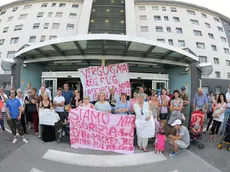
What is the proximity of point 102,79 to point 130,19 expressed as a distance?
22757 millimetres

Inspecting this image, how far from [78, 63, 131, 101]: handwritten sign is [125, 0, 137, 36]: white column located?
19.2m

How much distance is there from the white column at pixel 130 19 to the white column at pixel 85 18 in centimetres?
669

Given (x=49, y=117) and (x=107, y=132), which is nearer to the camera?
(x=107, y=132)

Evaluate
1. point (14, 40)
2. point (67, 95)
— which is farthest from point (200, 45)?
point (14, 40)

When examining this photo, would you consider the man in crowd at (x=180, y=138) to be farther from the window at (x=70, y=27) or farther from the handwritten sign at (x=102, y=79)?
the window at (x=70, y=27)

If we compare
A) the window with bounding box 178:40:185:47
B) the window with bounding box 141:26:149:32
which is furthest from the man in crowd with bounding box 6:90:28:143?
the window with bounding box 178:40:185:47

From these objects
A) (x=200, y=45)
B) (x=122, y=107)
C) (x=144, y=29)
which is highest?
(x=144, y=29)

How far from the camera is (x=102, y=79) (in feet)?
21.5

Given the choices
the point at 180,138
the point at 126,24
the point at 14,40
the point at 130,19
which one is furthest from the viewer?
the point at 14,40

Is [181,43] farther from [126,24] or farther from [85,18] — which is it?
[85,18]

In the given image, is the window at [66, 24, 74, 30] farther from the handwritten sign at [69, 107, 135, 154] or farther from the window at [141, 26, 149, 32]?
the handwritten sign at [69, 107, 135, 154]

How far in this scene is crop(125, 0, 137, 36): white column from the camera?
80.1ft

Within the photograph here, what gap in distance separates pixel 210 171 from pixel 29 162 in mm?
4379

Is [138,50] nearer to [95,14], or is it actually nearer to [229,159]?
[229,159]
